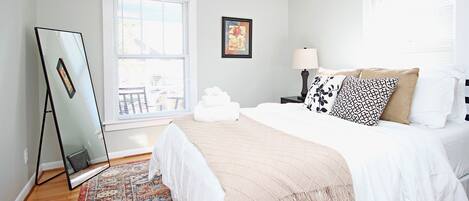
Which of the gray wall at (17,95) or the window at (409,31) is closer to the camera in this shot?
the gray wall at (17,95)

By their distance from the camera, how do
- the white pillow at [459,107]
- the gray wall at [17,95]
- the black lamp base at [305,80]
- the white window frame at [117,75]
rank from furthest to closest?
the black lamp base at [305,80]
the white window frame at [117,75]
the white pillow at [459,107]
the gray wall at [17,95]

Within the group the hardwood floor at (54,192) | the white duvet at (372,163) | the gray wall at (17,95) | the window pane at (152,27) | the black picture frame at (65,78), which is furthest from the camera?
the window pane at (152,27)

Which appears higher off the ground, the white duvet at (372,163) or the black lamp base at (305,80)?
the black lamp base at (305,80)

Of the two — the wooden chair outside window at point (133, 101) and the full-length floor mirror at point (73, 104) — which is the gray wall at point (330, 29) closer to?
the wooden chair outside window at point (133, 101)

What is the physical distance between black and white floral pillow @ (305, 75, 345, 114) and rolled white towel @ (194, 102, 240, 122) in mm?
804

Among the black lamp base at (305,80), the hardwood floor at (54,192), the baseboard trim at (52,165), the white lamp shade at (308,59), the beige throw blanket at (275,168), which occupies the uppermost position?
the white lamp shade at (308,59)

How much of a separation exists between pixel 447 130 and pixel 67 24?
3.63 metres

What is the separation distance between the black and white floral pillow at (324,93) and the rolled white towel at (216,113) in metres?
0.80

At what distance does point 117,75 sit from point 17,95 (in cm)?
114

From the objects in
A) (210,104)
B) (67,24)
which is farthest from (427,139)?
(67,24)

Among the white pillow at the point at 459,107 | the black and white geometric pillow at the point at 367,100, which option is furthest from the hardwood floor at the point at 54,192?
the white pillow at the point at 459,107

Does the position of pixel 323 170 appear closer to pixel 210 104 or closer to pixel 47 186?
pixel 210 104

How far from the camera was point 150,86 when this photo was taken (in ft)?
12.0

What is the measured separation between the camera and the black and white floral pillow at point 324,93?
8.30ft
